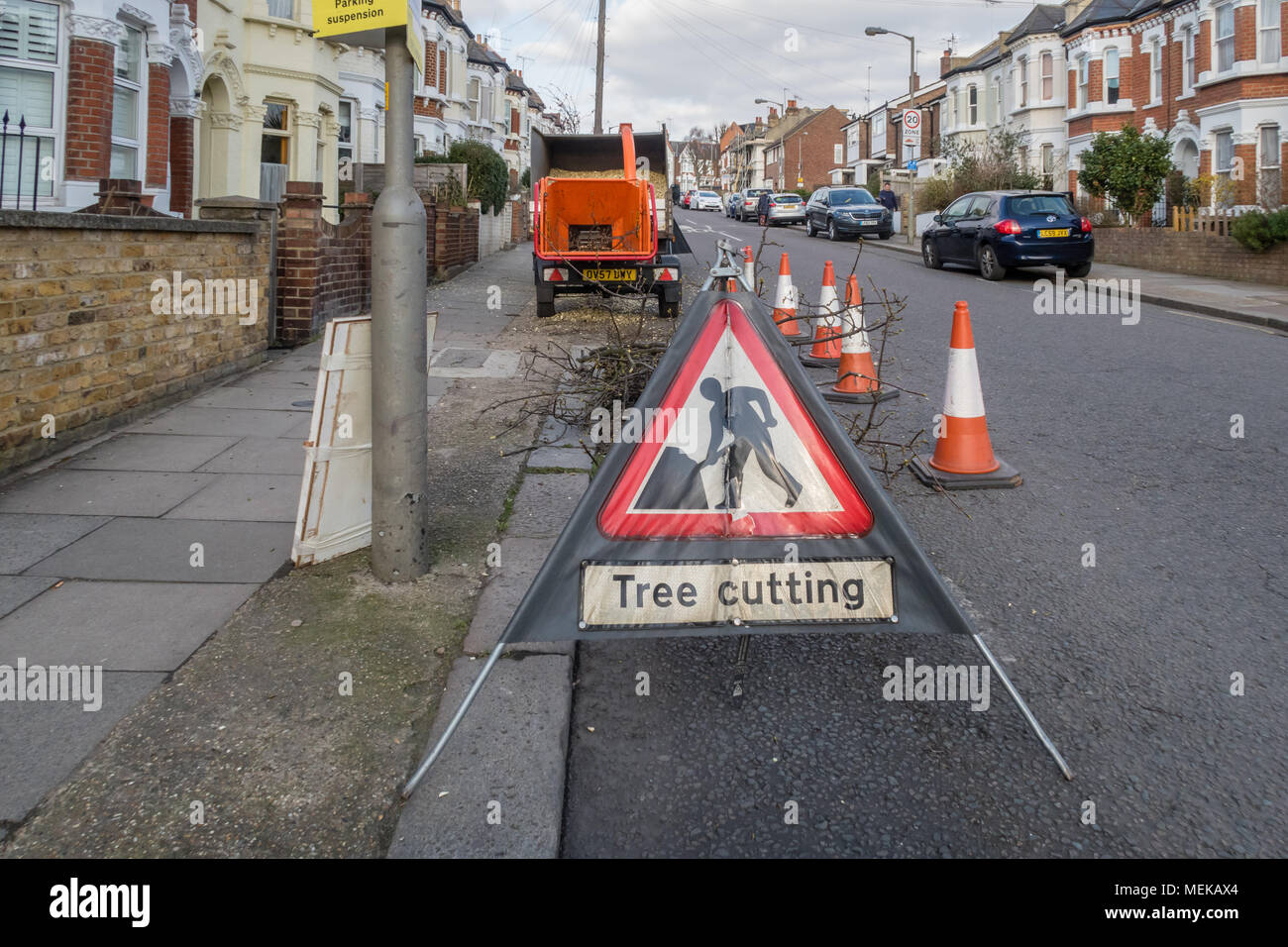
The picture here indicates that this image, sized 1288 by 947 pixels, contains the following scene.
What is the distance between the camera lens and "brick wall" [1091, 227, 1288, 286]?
58.1 feet

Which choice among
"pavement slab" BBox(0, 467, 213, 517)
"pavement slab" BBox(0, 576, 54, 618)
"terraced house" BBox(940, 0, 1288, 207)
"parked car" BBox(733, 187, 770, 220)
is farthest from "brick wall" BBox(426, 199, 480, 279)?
"parked car" BBox(733, 187, 770, 220)

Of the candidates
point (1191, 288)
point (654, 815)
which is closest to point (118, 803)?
point (654, 815)

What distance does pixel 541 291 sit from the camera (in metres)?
12.6

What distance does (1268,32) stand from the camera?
28469 mm

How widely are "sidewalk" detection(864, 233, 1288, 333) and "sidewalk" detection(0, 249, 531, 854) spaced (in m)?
10.9

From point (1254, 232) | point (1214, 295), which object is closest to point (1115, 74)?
point (1254, 232)

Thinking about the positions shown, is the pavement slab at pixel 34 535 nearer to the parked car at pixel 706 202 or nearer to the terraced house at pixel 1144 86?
the terraced house at pixel 1144 86

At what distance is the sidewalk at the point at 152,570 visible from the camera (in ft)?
9.45

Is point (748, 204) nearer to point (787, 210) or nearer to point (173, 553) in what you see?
point (787, 210)

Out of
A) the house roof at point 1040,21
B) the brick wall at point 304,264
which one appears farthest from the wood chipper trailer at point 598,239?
the house roof at point 1040,21

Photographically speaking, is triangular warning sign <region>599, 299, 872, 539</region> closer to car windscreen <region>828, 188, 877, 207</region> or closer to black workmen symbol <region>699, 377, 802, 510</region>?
black workmen symbol <region>699, 377, 802, 510</region>

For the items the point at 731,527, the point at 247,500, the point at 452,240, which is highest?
the point at 452,240

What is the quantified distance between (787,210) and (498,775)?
136 ft
